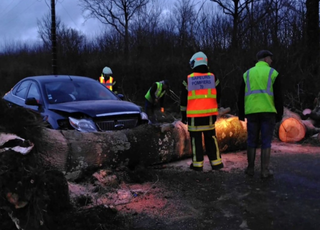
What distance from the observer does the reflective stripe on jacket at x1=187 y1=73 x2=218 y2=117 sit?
4.75 meters

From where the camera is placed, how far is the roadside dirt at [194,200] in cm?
309

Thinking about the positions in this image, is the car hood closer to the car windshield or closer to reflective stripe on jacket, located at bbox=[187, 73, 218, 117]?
the car windshield

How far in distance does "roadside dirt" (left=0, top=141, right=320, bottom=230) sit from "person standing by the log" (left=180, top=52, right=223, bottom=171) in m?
0.28

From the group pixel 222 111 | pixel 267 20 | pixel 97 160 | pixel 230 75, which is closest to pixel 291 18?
pixel 267 20

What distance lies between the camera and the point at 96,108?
16.6 ft

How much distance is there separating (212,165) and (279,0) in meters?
13.2

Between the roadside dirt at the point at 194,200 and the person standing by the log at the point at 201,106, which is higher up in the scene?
the person standing by the log at the point at 201,106

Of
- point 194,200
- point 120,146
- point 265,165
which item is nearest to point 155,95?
point 120,146

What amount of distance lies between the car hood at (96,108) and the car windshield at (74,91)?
32cm

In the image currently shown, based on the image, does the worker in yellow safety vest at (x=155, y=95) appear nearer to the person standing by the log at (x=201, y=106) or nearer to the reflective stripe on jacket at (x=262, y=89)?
the person standing by the log at (x=201, y=106)

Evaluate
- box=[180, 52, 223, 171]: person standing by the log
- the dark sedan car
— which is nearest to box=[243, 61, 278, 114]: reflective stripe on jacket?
box=[180, 52, 223, 171]: person standing by the log

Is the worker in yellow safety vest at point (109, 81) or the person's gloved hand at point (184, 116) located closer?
the person's gloved hand at point (184, 116)

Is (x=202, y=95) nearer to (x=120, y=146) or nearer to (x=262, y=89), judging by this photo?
(x=262, y=89)

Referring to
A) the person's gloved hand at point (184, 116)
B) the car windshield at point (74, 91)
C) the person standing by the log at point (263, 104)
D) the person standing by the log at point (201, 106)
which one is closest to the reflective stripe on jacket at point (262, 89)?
the person standing by the log at point (263, 104)
